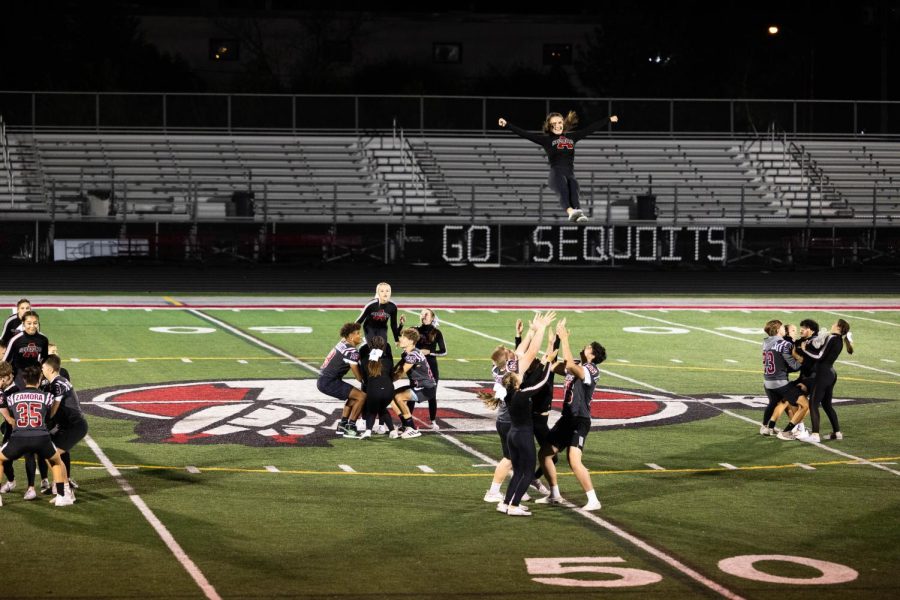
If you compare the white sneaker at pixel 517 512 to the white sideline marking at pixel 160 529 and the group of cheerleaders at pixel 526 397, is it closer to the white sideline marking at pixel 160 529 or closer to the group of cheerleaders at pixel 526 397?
the group of cheerleaders at pixel 526 397

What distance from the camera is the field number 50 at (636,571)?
1099cm

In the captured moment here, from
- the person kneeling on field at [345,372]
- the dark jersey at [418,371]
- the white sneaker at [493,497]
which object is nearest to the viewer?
the white sneaker at [493,497]

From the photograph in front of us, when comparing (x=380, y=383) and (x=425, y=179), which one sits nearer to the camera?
(x=380, y=383)

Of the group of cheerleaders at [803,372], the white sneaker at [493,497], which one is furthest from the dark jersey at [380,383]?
the group of cheerleaders at [803,372]

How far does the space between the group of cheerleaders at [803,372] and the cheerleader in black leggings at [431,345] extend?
4.00 metres

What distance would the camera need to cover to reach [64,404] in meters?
13.6

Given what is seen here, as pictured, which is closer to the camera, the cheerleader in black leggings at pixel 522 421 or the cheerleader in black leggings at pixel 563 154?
the cheerleader in black leggings at pixel 522 421

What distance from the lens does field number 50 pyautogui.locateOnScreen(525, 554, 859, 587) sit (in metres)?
11.0

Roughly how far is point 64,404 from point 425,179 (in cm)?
3430

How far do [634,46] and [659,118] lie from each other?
18966 mm

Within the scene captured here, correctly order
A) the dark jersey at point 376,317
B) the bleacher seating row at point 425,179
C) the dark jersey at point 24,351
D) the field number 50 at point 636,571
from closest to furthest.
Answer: the field number 50 at point 636,571, the dark jersey at point 24,351, the dark jersey at point 376,317, the bleacher seating row at point 425,179

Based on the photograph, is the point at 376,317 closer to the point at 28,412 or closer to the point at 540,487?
the point at 540,487

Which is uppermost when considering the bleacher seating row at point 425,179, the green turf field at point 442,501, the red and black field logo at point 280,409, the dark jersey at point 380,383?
the bleacher seating row at point 425,179

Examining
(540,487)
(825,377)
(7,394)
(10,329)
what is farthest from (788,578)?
(10,329)
